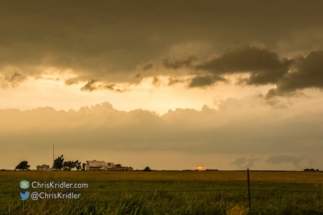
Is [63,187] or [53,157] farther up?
[53,157]

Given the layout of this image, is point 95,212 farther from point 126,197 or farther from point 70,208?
point 126,197

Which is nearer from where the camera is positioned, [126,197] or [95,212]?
[95,212]

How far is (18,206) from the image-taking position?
29.9 ft

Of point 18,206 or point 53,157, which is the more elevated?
point 53,157

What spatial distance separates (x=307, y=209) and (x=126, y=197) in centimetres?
573

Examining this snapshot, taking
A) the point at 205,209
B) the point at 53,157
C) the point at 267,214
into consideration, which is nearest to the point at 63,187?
the point at 53,157

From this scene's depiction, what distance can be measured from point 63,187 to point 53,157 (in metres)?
1.61

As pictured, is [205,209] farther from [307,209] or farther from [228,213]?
[307,209]

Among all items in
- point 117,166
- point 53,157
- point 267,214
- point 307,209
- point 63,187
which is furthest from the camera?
point 117,166

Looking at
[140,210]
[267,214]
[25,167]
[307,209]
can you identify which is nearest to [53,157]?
[140,210]

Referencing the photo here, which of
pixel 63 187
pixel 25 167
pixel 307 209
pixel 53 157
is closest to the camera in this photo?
pixel 53 157

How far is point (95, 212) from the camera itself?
30.4 feet

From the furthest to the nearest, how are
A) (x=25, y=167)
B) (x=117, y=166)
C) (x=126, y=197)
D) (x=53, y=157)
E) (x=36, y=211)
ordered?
(x=117, y=166) < (x=25, y=167) < (x=126, y=197) < (x=36, y=211) < (x=53, y=157)

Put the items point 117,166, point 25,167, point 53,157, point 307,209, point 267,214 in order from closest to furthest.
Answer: point 53,157, point 267,214, point 307,209, point 25,167, point 117,166
